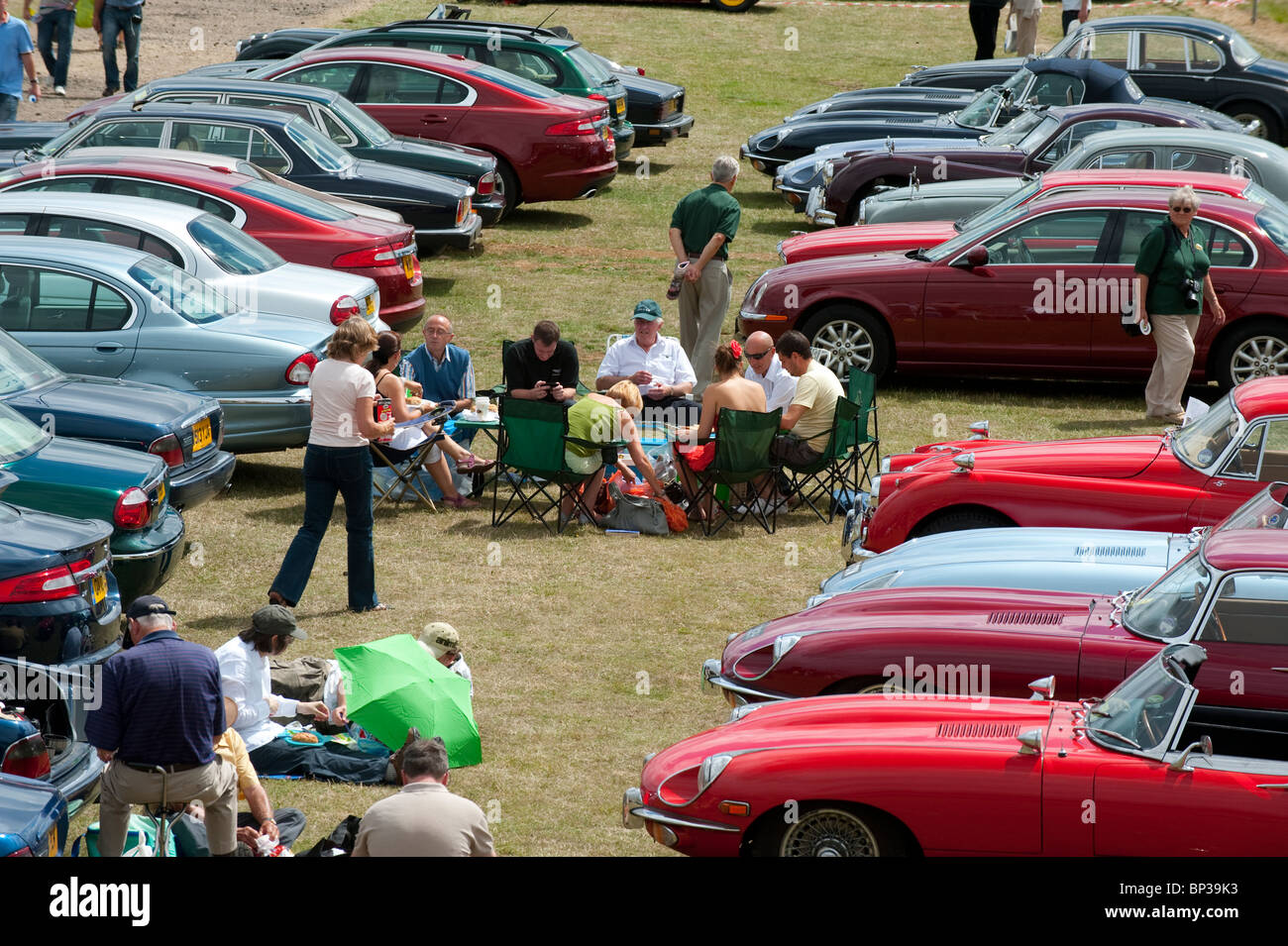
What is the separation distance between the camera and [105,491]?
330 inches

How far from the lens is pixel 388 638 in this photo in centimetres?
805

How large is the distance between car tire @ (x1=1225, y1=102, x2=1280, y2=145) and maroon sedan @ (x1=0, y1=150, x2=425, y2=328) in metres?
12.4

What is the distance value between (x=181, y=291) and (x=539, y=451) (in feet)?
9.07

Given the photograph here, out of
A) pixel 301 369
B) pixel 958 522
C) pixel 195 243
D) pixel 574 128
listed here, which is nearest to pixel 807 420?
pixel 958 522

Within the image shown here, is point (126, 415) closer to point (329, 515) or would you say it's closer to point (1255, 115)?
point (329, 515)

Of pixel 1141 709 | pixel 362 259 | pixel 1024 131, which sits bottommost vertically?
pixel 1141 709

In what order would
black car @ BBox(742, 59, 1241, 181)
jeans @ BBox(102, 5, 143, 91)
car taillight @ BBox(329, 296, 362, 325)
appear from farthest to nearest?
jeans @ BBox(102, 5, 143, 91) < black car @ BBox(742, 59, 1241, 181) < car taillight @ BBox(329, 296, 362, 325)

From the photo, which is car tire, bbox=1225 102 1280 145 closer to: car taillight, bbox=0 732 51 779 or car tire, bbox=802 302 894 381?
car tire, bbox=802 302 894 381

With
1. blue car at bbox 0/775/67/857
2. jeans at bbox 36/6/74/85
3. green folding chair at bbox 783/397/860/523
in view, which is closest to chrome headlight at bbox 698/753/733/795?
→ blue car at bbox 0/775/67/857

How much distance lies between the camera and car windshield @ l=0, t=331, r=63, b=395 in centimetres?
932

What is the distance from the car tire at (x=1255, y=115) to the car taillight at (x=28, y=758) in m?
19.1

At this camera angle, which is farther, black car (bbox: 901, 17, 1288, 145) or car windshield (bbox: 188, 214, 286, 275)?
black car (bbox: 901, 17, 1288, 145)

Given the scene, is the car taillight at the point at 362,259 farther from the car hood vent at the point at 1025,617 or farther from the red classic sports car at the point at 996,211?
the car hood vent at the point at 1025,617
